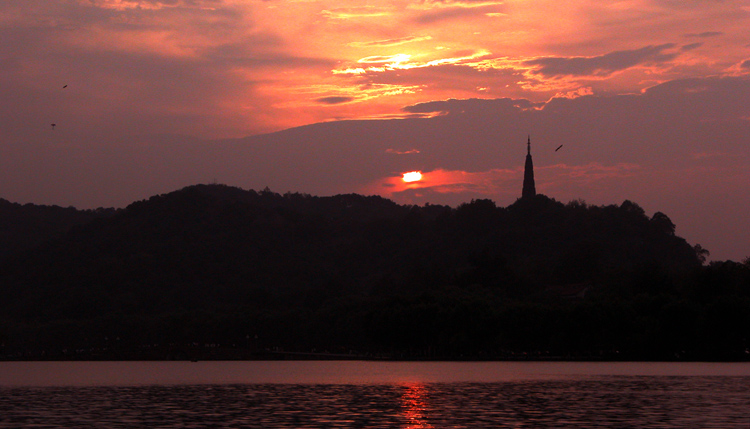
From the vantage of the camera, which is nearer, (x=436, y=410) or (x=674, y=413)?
(x=674, y=413)

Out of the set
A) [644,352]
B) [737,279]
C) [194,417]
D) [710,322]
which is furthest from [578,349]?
[194,417]

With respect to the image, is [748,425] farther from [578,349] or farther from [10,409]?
[578,349]

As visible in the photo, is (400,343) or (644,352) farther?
(400,343)

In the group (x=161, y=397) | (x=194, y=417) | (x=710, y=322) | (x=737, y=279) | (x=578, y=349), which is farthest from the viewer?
(x=737, y=279)

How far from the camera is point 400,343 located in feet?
589

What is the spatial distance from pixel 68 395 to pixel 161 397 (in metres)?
8.03

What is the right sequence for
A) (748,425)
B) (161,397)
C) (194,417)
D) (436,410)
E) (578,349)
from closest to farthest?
1. (748,425)
2. (194,417)
3. (436,410)
4. (161,397)
5. (578,349)

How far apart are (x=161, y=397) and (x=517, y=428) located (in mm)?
37537

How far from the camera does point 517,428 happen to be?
165 ft

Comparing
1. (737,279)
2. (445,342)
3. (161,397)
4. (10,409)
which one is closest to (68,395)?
(161,397)

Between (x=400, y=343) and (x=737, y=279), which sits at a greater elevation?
(x=737, y=279)

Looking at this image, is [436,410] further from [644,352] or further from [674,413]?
[644,352]

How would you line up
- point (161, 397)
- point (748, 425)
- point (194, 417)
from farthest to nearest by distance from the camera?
point (161, 397), point (194, 417), point (748, 425)

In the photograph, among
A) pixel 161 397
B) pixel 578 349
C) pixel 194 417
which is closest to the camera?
pixel 194 417
